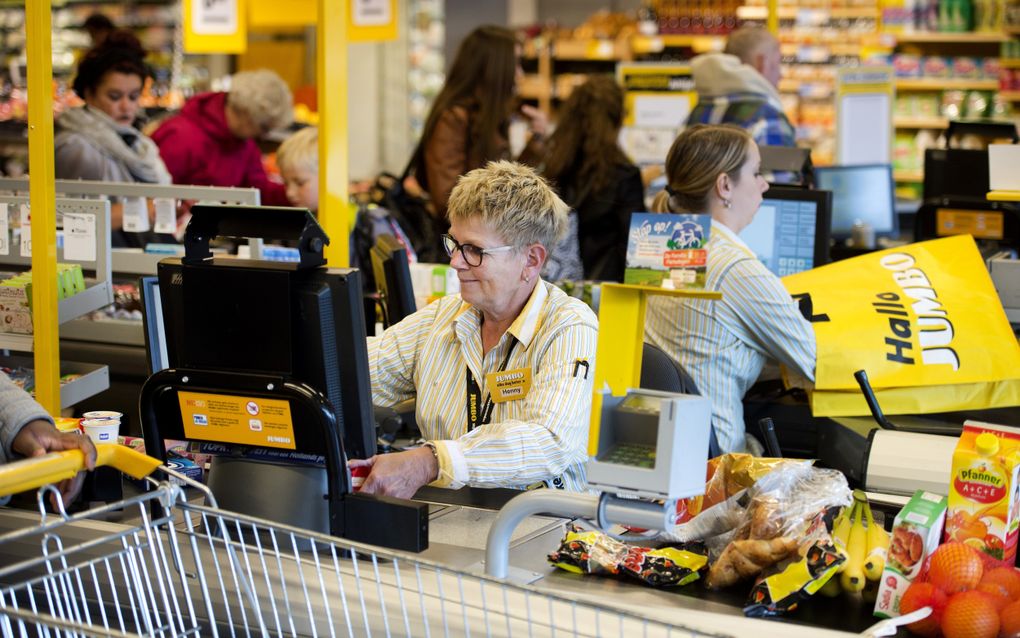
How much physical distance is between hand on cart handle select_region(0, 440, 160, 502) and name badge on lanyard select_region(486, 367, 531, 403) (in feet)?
3.22

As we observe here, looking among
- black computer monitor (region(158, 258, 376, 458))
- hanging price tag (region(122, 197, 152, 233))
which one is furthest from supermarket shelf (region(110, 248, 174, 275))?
black computer monitor (region(158, 258, 376, 458))

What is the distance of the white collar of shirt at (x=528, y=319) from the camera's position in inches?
105

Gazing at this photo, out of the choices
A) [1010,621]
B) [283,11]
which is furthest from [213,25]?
[1010,621]

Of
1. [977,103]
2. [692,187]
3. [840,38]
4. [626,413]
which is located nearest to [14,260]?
[692,187]

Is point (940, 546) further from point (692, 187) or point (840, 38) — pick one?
point (840, 38)

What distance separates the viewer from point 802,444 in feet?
11.8

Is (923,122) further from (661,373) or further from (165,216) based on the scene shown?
(661,373)

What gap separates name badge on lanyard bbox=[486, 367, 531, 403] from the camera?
2625 millimetres

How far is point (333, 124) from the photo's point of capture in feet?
12.2

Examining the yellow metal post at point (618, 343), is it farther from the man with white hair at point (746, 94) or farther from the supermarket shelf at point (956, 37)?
the supermarket shelf at point (956, 37)

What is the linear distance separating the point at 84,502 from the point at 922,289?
2.42 metres

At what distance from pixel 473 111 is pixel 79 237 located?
2.84 meters

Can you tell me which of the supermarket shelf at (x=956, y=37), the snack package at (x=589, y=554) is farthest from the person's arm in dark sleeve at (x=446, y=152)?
the supermarket shelf at (x=956, y=37)

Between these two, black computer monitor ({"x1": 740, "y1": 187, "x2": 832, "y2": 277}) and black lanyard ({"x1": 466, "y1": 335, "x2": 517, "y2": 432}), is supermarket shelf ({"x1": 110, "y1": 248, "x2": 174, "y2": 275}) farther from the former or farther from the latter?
black computer monitor ({"x1": 740, "y1": 187, "x2": 832, "y2": 277})
